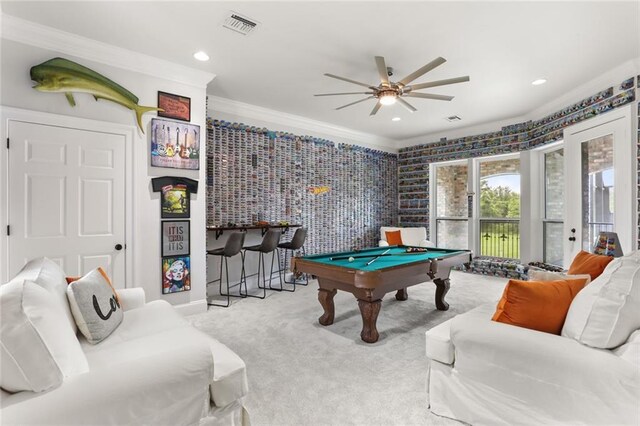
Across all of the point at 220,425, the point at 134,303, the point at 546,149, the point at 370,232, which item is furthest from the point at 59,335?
the point at 546,149

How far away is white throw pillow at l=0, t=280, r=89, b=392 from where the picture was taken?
106 cm

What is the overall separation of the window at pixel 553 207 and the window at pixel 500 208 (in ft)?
1.41

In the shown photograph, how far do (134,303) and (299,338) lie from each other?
1451mm

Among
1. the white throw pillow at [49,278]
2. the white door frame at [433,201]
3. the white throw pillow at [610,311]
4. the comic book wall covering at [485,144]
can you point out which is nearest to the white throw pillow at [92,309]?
the white throw pillow at [49,278]

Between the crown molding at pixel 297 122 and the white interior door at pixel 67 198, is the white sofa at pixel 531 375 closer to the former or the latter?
the white interior door at pixel 67 198

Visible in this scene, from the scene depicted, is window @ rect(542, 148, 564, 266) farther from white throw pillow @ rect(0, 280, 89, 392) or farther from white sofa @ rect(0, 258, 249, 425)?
white throw pillow @ rect(0, 280, 89, 392)

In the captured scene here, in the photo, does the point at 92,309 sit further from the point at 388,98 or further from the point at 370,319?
the point at 388,98

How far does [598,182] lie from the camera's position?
12.8 feet

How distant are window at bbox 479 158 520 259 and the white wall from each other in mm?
5235

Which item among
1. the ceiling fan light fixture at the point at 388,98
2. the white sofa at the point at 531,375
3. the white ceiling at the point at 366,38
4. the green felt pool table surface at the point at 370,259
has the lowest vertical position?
the white sofa at the point at 531,375

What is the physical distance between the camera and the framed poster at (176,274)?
11.4 feet

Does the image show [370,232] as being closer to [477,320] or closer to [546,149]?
[546,149]

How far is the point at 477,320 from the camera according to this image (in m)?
1.78

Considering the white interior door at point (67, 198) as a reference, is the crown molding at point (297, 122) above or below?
above
